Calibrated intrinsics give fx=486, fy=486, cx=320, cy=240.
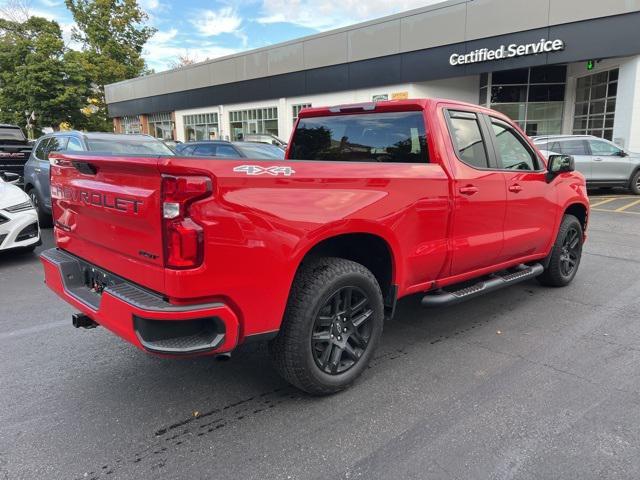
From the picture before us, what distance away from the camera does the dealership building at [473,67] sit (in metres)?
16.8

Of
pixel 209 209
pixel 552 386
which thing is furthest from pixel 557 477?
pixel 209 209

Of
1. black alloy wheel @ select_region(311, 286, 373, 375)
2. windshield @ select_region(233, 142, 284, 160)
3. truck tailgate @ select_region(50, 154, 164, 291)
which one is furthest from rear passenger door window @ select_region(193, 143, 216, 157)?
black alloy wheel @ select_region(311, 286, 373, 375)

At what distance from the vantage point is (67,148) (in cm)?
820

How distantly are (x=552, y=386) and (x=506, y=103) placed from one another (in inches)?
828

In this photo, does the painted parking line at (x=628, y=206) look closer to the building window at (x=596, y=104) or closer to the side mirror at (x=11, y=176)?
the building window at (x=596, y=104)

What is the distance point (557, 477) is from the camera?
2.42m

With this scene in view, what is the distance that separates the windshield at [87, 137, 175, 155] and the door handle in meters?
5.49

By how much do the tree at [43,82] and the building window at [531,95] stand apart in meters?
22.0

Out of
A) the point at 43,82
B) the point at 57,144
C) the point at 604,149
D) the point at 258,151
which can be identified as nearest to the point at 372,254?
the point at 57,144

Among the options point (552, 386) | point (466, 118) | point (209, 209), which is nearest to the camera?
point (209, 209)

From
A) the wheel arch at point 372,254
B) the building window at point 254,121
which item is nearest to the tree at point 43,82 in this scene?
the building window at point 254,121

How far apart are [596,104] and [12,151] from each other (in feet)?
67.6

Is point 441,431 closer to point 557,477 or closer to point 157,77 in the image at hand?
point 557,477

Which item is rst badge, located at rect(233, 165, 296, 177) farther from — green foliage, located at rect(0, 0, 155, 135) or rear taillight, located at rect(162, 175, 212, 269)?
green foliage, located at rect(0, 0, 155, 135)
